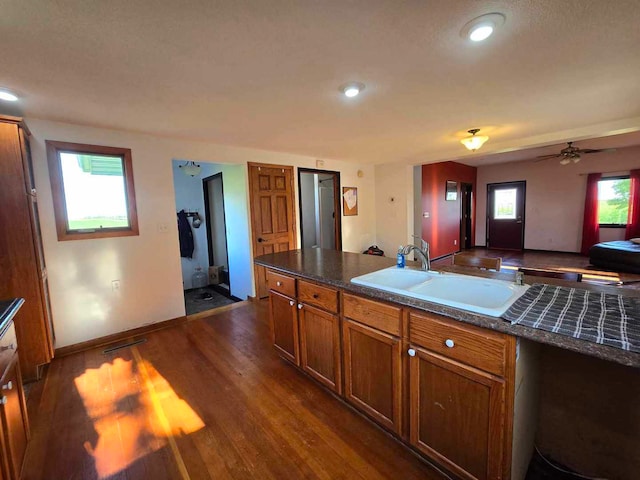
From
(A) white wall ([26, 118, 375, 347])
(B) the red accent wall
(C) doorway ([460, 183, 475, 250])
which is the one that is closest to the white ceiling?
(A) white wall ([26, 118, 375, 347])

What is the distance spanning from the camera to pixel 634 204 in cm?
590

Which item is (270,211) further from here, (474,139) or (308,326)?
(474,139)

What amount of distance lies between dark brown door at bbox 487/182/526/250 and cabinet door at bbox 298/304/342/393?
8.01 meters

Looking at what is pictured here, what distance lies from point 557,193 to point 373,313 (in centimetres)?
804

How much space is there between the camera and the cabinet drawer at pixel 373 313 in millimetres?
1410

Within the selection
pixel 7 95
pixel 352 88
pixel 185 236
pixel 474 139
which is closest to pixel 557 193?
pixel 474 139

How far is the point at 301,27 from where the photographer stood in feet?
4.61

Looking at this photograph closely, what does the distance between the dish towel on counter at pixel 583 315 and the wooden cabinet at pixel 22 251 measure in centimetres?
329

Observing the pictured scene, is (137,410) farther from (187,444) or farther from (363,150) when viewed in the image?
(363,150)

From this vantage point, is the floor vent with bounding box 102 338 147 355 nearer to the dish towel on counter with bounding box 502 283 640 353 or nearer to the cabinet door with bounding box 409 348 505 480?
the cabinet door with bounding box 409 348 505 480

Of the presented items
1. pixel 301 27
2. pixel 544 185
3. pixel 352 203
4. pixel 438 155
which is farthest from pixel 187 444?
pixel 544 185

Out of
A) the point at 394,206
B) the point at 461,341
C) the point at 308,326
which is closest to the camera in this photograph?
the point at 461,341

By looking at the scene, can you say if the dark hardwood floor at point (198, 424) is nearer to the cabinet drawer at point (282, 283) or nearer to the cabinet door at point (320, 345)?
the cabinet door at point (320, 345)

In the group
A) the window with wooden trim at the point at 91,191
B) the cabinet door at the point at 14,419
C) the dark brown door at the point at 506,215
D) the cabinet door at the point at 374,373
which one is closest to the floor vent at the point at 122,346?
the window with wooden trim at the point at 91,191
